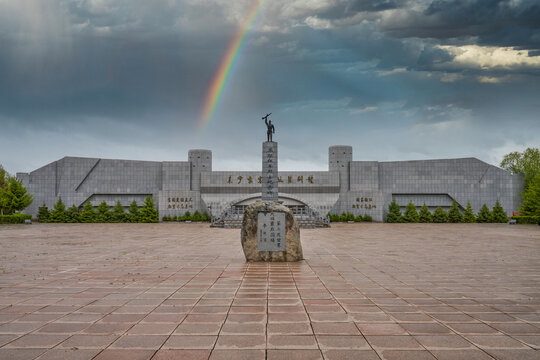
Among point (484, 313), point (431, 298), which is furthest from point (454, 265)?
point (484, 313)

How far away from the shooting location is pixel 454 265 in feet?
34.9

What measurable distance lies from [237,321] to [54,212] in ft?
122

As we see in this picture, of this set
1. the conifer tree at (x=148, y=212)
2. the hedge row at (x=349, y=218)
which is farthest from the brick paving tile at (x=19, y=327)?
the hedge row at (x=349, y=218)

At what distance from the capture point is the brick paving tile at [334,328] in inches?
195

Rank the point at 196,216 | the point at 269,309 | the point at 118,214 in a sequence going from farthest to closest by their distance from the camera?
the point at 118,214 < the point at 196,216 < the point at 269,309

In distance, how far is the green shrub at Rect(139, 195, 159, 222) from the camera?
120 ft

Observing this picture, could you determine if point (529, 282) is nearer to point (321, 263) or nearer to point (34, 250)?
point (321, 263)

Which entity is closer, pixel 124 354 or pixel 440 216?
pixel 124 354

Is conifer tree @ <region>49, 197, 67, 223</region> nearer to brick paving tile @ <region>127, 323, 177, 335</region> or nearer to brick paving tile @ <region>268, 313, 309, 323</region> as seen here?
brick paving tile @ <region>127, 323, 177, 335</region>

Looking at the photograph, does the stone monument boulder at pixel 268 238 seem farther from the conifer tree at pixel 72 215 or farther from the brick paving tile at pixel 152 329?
the conifer tree at pixel 72 215

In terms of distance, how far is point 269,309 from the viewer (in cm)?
605

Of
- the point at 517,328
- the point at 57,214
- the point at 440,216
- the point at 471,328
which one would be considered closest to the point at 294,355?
the point at 471,328

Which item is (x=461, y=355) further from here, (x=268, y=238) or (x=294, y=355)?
(x=268, y=238)

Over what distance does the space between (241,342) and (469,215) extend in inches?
1469
